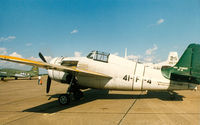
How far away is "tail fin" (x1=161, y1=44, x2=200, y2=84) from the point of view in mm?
5808

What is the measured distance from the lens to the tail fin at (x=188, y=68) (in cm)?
581

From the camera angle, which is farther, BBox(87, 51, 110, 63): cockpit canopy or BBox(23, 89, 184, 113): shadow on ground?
BBox(87, 51, 110, 63): cockpit canopy

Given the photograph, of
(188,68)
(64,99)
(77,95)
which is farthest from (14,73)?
(188,68)

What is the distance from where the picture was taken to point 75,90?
7008 millimetres

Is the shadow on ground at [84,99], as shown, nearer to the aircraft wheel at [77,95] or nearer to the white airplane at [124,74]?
the aircraft wheel at [77,95]

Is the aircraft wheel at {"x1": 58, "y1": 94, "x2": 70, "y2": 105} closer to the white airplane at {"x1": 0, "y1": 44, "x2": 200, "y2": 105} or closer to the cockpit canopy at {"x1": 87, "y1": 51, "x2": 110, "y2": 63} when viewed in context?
the white airplane at {"x1": 0, "y1": 44, "x2": 200, "y2": 105}

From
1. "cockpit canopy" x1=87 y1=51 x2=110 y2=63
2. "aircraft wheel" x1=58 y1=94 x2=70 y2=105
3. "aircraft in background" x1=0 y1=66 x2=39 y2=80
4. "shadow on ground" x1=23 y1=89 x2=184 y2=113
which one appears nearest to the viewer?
"shadow on ground" x1=23 y1=89 x2=184 y2=113

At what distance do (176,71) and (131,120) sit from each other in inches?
153

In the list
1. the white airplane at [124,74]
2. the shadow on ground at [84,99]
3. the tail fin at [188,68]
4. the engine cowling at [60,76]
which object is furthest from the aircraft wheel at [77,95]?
the tail fin at [188,68]

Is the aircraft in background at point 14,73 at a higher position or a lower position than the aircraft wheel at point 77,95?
lower

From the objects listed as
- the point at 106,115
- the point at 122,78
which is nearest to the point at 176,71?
the point at 122,78

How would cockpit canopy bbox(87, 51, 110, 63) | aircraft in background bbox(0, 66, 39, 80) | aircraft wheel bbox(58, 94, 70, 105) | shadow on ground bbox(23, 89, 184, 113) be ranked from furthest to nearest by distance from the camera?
aircraft in background bbox(0, 66, 39, 80) → cockpit canopy bbox(87, 51, 110, 63) → aircraft wheel bbox(58, 94, 70, 105) → shadow on ground bbox(23, 89, 184, 113)

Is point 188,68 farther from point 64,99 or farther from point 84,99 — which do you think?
point 64,99

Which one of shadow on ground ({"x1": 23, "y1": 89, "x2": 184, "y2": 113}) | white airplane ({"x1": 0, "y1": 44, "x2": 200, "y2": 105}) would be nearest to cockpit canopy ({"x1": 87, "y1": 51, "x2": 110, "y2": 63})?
white airplane ({"x1": 0, "y1": 44, "x2": 200, "y2": 105})
